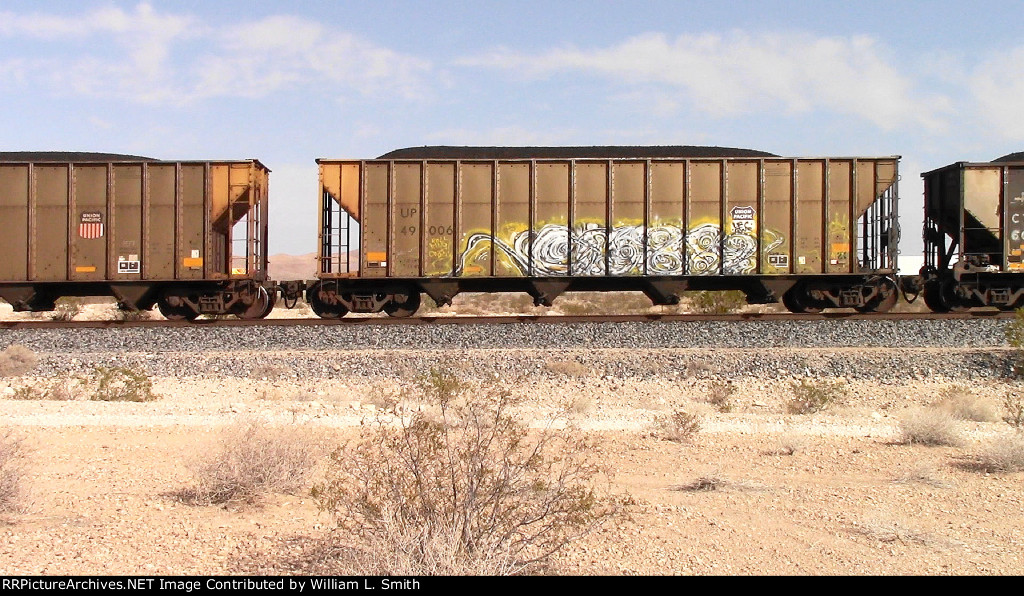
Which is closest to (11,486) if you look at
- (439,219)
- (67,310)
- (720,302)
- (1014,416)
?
(1014,416)

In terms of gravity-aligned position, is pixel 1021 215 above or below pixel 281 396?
above

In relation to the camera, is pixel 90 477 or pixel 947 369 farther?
pixel 947 369

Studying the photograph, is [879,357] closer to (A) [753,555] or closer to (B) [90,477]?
(A) [753,555]

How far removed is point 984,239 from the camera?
1767cm

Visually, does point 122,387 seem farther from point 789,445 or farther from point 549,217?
point 789,445

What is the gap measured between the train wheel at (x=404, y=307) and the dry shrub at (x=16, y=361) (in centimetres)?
687

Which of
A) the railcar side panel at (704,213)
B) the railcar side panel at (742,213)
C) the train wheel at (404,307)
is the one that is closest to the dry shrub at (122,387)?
the train wheel at (404,307)

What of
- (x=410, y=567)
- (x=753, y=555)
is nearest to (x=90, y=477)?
(x=410, y=567)

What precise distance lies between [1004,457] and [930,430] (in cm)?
113

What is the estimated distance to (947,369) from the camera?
12578mm

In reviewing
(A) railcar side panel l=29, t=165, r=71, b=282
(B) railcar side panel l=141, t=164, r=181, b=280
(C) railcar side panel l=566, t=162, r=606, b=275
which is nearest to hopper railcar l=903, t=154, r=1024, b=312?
(C) railcar side panel l=566, t=162, r=606, b=275

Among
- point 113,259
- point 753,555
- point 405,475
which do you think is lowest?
point 753,555

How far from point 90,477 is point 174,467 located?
686 mm
